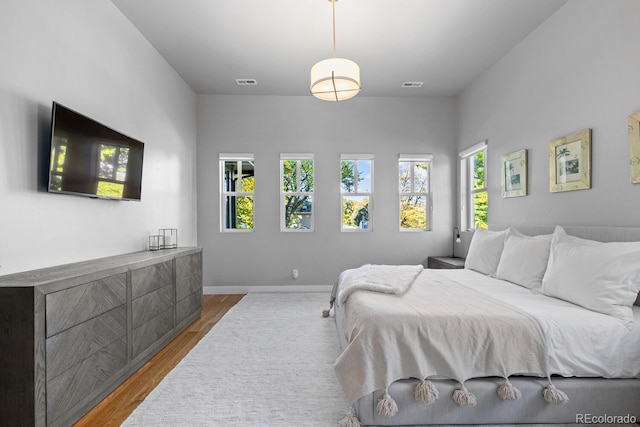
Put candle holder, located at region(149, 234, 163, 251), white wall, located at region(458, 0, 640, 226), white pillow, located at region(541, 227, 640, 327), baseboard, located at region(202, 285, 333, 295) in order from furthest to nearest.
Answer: baseboard, located at region(202, 285, 333, 295) < candle holder, located at region(149, 234, 163, 251) < white wall, located at region(458, 0, 640, 226) < white pillow, located at region(541, 227, 640, 327)

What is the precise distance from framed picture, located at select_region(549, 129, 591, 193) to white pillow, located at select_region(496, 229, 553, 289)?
52 centimetres

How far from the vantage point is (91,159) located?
2.57 meters

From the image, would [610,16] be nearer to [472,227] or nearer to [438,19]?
[438,19]

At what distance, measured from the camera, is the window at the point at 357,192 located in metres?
5.29

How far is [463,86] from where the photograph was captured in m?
4.89

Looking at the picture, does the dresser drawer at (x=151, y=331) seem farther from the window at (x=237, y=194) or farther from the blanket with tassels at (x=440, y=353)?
the window at (x=237, y=194)

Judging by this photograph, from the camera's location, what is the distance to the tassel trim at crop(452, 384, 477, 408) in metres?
1.70

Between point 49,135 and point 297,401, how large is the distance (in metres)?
2.44

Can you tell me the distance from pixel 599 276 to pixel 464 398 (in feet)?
3.70

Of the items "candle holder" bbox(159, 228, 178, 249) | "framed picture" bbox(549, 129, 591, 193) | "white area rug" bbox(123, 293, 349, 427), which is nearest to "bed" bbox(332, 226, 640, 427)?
"white area rug" bbox(123, 293, 349, 427)

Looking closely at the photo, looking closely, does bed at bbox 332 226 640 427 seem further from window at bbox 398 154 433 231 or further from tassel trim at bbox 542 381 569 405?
window at bbox 398 154 433 231

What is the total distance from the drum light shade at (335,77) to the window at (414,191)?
2662 mm

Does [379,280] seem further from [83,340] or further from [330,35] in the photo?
[330,35]

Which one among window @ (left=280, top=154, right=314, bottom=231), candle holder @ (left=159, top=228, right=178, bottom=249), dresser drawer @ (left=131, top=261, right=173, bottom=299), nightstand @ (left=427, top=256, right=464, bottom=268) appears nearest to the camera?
dresser drawer @ (left=131, top=261, right=173, bottom=299)
